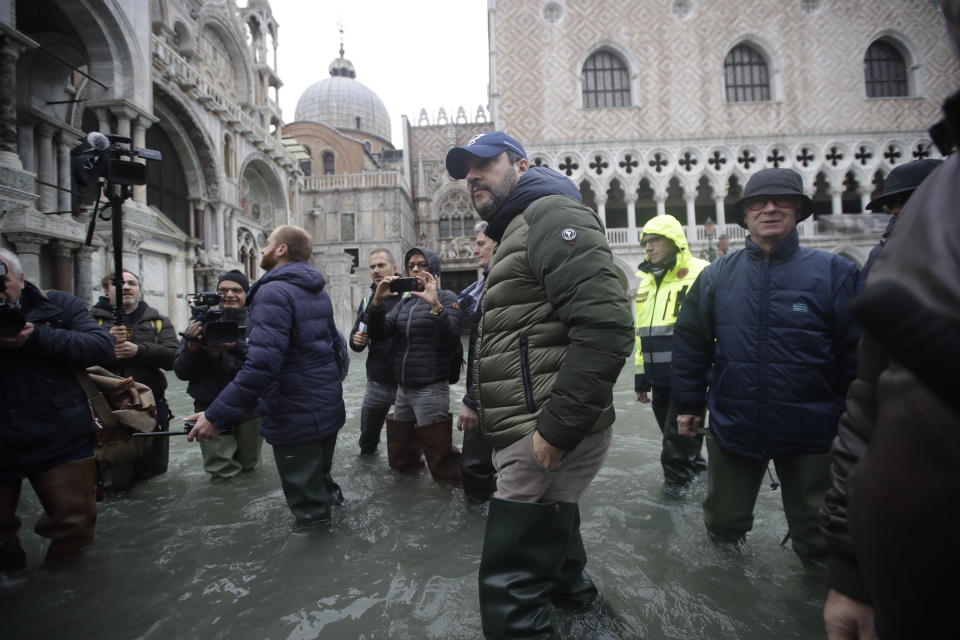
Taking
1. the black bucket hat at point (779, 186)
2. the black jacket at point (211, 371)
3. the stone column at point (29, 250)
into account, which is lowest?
the black jacket at point (211, 371)

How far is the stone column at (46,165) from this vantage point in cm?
1136

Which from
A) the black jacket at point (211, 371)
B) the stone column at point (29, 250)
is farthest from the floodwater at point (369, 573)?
the stone column at point (29, 250)

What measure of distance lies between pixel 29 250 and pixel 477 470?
10.2m

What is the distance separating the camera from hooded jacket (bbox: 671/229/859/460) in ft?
7.84

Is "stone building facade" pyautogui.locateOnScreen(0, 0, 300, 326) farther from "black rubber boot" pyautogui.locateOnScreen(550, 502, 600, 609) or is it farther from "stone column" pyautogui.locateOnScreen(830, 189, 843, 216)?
"stone column" pyautogui.locateOnScreen(830, 189, 843, 216)

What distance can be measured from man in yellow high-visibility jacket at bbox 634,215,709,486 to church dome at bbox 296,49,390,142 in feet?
143

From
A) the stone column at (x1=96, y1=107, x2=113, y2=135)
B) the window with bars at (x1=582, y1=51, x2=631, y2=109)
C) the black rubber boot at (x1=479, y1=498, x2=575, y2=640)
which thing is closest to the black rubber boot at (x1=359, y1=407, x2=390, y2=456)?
the black rubber boot at (x1=479, y1=498, x2=575, y2=640)

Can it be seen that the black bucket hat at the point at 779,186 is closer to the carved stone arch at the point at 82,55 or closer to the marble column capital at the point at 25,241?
the marble column capital at the point at 25,241

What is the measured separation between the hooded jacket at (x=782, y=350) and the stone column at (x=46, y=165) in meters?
14.2

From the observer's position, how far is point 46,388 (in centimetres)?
279

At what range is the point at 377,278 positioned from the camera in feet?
15.0

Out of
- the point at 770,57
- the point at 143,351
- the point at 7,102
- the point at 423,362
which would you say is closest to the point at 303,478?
the point at 423,362

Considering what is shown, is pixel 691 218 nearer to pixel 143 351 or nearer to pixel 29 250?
pixel 29 250

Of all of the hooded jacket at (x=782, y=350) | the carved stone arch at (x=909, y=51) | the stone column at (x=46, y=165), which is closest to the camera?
the hooded jacket at (x=782, y=350)
